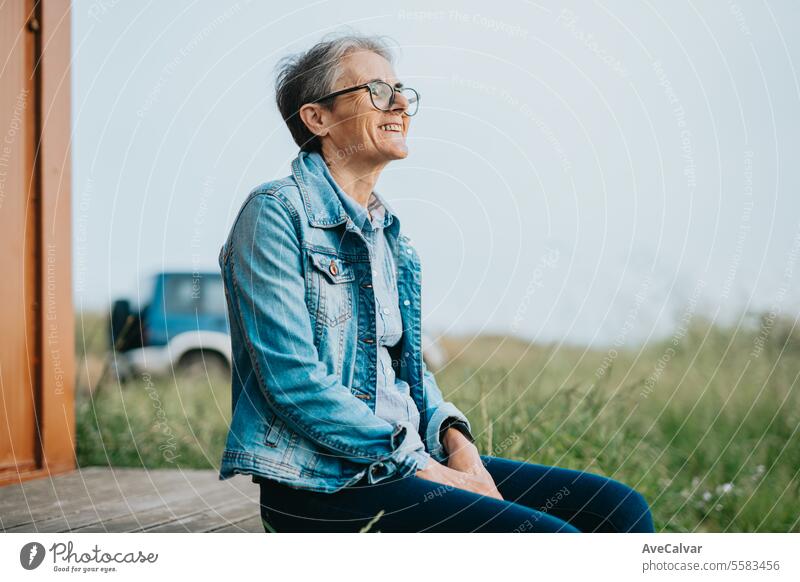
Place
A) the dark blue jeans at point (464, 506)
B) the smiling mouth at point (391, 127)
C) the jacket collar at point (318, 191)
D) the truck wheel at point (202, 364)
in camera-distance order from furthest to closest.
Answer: the truck wheel at point (202, 364) < the smiling mouth at point (391, 127) < the jacket collar at point (318, 191) < the dark blue jeans at point (464, 506)

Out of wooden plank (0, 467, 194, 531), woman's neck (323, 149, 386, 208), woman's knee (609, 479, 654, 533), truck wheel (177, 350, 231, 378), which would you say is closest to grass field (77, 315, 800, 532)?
wooden plank (0, 467, 194, 531)

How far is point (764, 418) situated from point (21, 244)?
2.53 metres

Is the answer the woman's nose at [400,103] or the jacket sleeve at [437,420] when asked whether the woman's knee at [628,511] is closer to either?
the jacket sleeve at [437,420]

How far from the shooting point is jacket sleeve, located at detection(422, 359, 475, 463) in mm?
1685

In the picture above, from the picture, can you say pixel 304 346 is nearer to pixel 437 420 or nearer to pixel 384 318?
pixel 384 318

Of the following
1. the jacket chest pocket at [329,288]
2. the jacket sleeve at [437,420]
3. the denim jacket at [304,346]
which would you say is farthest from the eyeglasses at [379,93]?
the jacket sleeve at [437,420]

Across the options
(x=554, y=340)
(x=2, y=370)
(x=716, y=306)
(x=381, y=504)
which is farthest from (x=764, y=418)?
(x=2, y=370)

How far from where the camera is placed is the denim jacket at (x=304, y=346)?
4.75 ft

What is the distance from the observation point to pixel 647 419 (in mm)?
3094

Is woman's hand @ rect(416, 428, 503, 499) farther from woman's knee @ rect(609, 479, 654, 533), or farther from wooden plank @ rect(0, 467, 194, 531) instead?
wooden plank @ rect(0, 467, 194, 531)

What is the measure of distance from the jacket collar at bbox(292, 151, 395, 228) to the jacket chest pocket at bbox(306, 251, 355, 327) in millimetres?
67

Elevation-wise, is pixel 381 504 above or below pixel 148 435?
above

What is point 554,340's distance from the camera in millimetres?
3033
